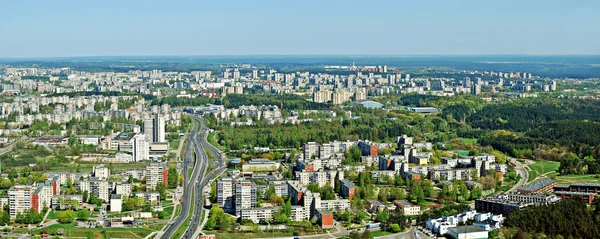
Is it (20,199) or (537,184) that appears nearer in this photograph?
(20,199)

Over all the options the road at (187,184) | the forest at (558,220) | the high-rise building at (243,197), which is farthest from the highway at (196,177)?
the forest at (558,220)

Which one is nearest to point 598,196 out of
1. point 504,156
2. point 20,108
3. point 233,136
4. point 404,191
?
point 404,191

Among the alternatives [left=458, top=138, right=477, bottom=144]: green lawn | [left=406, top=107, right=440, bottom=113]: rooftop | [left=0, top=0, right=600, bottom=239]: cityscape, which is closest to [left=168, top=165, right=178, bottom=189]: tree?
[left=0, top=0, right=600, bottom=239]: cityscape

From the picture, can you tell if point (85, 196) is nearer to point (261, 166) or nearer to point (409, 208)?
point (261, 166)

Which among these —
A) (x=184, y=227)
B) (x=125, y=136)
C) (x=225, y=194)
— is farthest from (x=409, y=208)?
(x=125, y=136)

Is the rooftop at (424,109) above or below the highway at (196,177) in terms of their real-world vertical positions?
above

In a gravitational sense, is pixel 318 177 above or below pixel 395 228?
above

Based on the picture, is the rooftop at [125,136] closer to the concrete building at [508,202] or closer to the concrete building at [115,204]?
the concrete building at [115,204]
